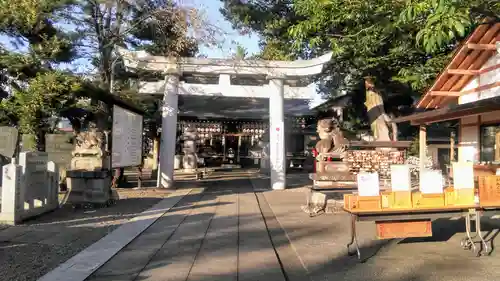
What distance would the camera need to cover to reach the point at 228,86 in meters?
17.2

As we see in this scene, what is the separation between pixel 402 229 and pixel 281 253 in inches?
69.0

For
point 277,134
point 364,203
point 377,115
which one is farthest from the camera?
point 377,115

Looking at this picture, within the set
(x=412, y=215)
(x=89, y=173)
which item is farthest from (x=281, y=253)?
(x=89, y=173)

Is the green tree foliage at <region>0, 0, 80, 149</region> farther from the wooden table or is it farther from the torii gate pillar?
the wooden table

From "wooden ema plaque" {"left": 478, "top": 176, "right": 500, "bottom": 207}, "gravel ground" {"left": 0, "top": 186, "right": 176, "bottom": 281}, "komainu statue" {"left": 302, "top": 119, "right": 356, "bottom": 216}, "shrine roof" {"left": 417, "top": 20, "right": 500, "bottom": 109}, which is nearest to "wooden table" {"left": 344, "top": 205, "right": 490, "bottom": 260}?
"wooden ema plaque" {"left": 478, "top": 176, "right": 500, "bottom": 207}

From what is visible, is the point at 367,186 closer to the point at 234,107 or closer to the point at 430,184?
the point at 430,184

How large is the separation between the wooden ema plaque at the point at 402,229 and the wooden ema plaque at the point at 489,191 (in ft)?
2.99

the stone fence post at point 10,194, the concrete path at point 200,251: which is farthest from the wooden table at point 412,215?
the stone fence post at point 10,194

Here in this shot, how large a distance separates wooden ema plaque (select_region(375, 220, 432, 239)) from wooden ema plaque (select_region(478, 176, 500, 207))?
2.99ft

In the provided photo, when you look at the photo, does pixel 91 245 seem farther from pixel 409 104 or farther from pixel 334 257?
pixel 409 104

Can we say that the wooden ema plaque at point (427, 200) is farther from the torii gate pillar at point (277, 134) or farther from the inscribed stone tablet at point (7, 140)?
the inscribed stone tablet at point (7, 140)

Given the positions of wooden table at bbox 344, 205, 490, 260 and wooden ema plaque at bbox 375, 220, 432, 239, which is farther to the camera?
wooden ema plaque at bbox 375, 220, 432, 239

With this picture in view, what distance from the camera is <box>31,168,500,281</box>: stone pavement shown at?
5.80 m

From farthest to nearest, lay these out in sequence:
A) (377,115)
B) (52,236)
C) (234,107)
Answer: (234,107) → (377,115) → (52,236)
